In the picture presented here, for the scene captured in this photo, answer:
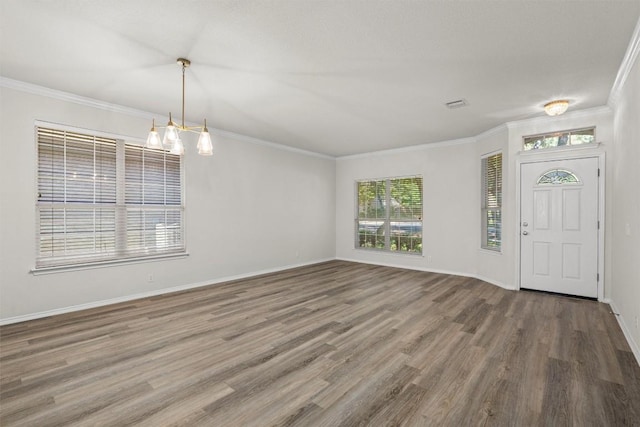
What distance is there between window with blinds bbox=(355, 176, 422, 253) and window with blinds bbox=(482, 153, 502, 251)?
1.34 metres

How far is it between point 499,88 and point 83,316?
227 inches

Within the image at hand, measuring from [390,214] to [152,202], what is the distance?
5055 millimetres

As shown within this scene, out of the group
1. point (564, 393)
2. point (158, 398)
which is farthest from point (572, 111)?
point (158, 398)

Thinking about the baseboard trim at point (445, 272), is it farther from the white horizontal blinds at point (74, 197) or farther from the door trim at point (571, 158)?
the white horizontal blinds at point (74, 197)

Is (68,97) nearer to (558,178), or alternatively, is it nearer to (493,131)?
(493,131)

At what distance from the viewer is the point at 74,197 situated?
4.00m

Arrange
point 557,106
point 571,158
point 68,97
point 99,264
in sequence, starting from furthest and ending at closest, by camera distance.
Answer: point 571,158 → point 99,264 → point 557,106 → point 68,97

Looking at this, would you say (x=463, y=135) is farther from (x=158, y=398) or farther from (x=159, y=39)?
(x=158, y=398)

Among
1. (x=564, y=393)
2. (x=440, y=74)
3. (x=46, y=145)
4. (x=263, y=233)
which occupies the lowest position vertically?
(x=564, y=393)

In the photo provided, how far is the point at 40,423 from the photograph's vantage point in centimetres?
188

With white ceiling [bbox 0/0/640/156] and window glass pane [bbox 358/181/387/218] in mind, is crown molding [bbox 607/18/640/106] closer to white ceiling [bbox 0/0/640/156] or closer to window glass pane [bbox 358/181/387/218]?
white ceiling [bbox 0/0/640/156]

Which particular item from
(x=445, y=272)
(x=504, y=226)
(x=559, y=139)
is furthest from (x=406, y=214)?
(x=559, y=139)

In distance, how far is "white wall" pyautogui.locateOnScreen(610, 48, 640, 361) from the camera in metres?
2.77

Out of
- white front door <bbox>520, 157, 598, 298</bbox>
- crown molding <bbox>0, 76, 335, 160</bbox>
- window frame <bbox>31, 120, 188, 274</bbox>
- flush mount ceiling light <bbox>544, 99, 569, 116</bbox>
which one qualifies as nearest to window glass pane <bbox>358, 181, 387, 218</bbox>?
white front door <bbox>520, 157, 598, 298</bbox>
